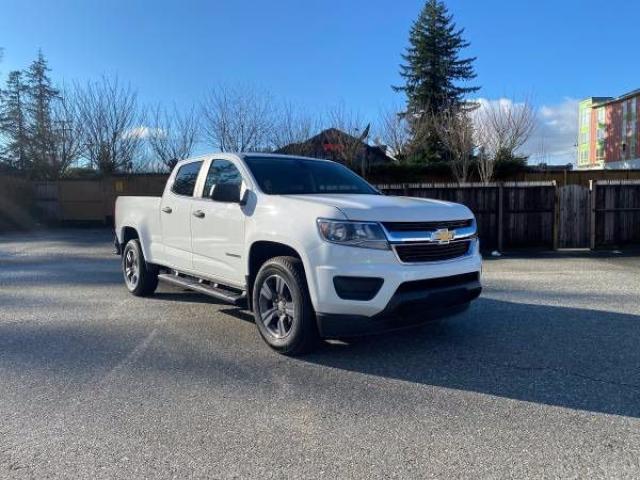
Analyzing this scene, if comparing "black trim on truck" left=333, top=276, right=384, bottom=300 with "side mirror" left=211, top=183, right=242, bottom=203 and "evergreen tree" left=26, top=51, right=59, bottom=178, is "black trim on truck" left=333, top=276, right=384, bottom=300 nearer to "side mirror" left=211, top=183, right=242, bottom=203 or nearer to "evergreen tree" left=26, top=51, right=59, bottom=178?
"side mirror" left=211, top=183, right=242, bottom=203

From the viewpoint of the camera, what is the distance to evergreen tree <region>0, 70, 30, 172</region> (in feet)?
96.7

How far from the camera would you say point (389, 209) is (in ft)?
15.2

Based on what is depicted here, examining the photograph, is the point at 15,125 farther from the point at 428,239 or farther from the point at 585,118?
the point at 585,118

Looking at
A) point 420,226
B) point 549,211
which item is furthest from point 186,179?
point 549,211

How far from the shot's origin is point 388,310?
14.6 ft

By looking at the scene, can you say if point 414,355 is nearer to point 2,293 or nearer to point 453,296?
point 453,296

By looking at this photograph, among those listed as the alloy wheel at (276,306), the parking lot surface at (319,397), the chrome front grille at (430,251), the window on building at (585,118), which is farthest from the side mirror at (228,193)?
the window on building at (585,118)

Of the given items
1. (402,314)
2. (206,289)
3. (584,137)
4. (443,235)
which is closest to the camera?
(402,314)

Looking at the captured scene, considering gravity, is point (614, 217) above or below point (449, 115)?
below

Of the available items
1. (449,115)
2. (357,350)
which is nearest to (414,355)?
(357,350)

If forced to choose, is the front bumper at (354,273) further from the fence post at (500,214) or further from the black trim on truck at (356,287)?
the fence post at (500,214)

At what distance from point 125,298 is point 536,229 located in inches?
402

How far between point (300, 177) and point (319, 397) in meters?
2.70

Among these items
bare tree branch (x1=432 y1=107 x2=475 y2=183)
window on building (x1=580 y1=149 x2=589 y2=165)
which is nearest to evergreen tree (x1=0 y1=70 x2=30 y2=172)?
bare tree branch (x1=432 y1=107 x2=475 y2=183)
